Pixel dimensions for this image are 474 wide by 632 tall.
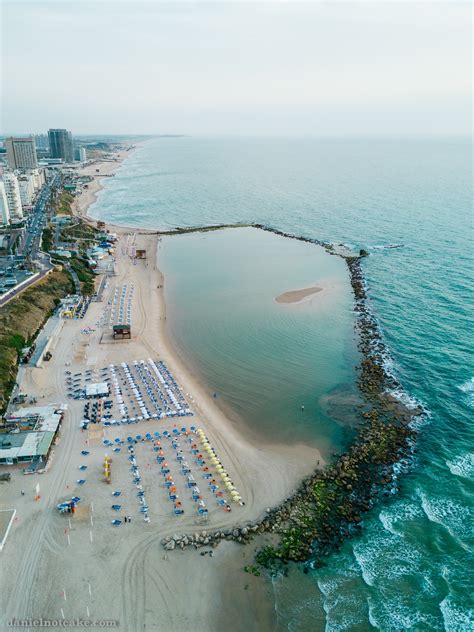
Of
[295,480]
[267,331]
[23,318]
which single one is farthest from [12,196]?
[295,480]

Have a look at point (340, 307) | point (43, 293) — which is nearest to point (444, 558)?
point (340, 307)

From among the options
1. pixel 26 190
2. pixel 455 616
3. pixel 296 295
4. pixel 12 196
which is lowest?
pixel 455 616

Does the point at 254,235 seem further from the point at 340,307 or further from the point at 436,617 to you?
the point at 436,617

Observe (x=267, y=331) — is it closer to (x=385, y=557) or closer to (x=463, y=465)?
(x=463, y=465)

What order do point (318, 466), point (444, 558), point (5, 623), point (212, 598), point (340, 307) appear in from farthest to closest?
point (340, 307) < point (318, 466) < point (444, 558) < point (212, 598) < point (5, 623)

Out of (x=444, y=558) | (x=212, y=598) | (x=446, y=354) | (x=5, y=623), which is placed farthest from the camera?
(x=446, y=354)

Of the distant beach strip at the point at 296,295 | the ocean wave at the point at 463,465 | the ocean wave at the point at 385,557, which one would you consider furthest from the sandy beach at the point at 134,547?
the distant beach strip at the point at 296,295

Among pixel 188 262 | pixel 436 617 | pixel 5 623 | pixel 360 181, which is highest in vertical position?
pixel 360 181

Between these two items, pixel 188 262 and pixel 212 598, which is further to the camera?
pixel 188 262
